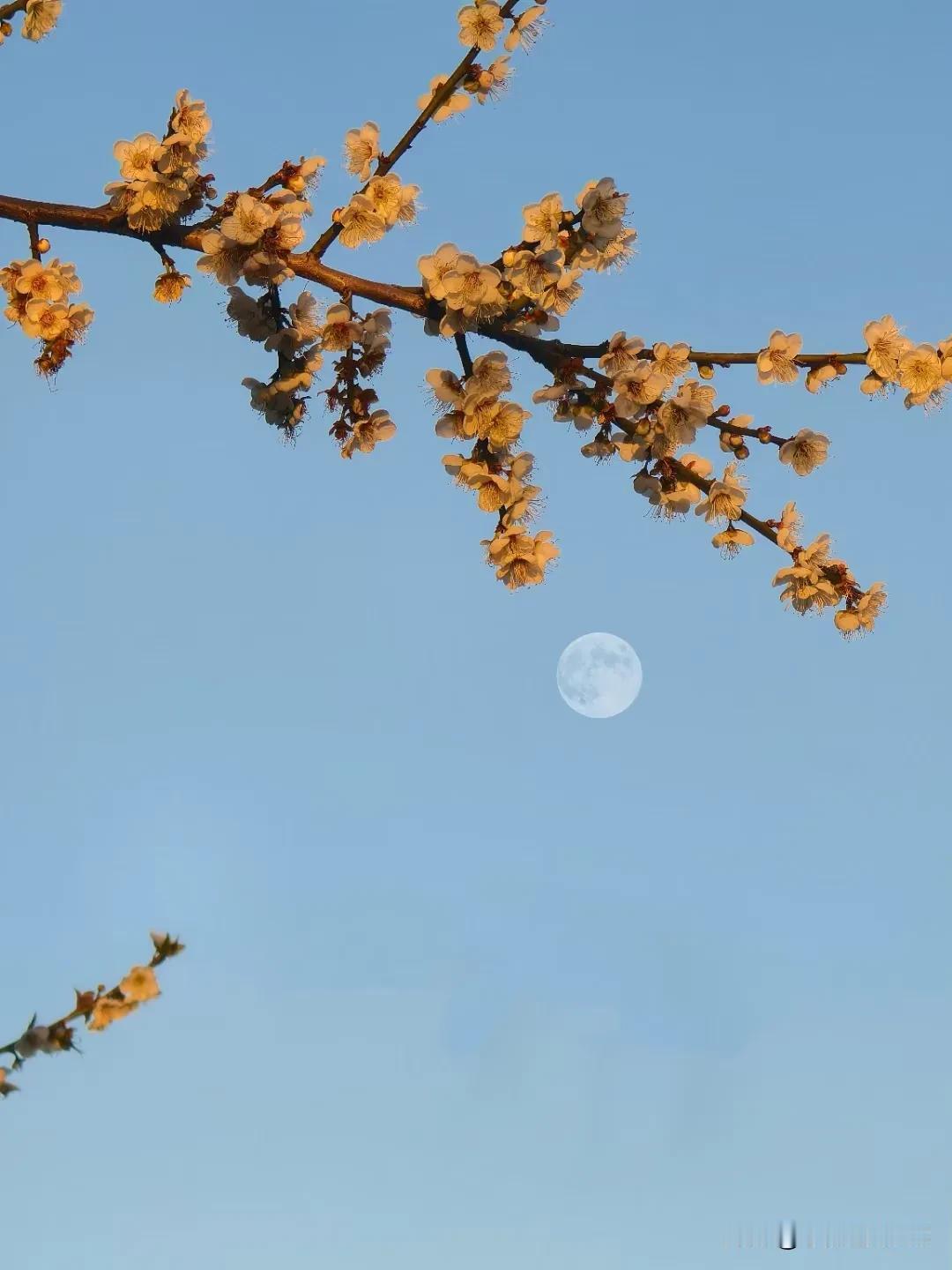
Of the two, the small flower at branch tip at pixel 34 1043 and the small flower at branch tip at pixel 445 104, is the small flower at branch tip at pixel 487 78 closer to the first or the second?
the small flower at branch tip at pixel 445 104

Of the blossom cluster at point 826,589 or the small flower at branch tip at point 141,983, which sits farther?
the blossom cluster at point 826,589

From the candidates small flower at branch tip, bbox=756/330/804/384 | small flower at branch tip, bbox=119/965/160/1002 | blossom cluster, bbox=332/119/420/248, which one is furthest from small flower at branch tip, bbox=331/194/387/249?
small flower at branch tip, bbox=119/965/160/1002

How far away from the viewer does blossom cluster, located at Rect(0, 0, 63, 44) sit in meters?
7.33

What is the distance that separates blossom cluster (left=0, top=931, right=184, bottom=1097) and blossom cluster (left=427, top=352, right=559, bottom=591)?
2892 millimetres

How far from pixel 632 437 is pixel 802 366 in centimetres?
98

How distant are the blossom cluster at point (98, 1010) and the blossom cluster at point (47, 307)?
3.41 m

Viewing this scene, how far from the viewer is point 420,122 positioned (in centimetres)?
655

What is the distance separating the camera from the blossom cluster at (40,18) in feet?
24.1

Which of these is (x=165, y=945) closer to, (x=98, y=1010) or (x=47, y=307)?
(x=98, y=1010)

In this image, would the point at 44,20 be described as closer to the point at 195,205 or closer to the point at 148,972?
the point at 195,205

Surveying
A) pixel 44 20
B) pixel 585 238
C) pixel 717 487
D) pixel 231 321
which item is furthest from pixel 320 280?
pixel 44 20

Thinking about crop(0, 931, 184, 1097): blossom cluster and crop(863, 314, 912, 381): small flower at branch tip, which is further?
crop(863, 314, 912, 381): small flower at branch tip

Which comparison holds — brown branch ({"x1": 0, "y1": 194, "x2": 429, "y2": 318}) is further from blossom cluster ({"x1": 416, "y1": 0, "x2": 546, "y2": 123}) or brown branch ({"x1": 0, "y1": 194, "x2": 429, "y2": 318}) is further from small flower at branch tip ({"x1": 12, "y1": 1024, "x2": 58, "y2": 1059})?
small flower at branch tip ({"x1": 12, "y1": 1024, "x2": 58, "y2": 1059})

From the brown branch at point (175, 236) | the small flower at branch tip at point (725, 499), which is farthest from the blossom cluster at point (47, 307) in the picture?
the small flower at branch tip at point (725, 499)
